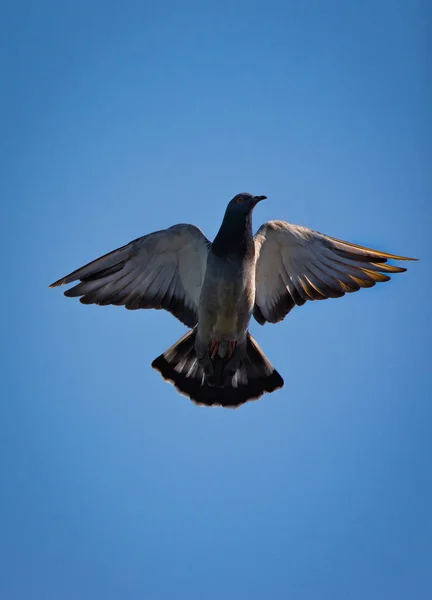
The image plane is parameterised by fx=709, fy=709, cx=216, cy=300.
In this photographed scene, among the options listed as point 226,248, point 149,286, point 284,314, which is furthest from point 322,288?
point 149,286

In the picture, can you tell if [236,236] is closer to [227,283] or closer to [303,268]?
[227,283]

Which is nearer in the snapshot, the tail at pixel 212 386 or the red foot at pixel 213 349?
the red foot at pixel 213 349

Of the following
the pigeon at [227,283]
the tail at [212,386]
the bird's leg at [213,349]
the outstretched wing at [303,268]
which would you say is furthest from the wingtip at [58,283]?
the outstretched wing at [303,268]

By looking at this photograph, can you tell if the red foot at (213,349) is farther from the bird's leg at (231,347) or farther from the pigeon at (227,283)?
the bird's leg at (231,347)

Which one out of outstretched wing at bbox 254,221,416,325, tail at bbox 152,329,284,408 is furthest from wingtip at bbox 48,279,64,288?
outstretched wing at bbox 254,221,416,325

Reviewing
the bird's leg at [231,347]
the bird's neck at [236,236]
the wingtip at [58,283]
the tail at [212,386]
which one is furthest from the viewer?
the tail at [212,386]

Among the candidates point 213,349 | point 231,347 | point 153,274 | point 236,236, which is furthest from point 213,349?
point 236,236

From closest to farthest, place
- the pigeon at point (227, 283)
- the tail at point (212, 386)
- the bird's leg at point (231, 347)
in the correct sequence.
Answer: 1. the pigeon at point (227, 283)
2. the bird's leg at point (231, 347)
3. the tail at point (212, 386)
